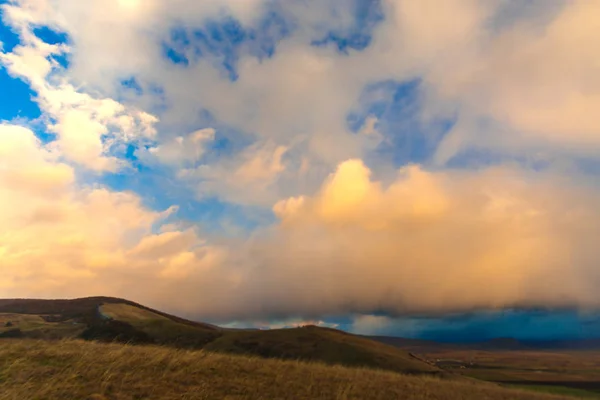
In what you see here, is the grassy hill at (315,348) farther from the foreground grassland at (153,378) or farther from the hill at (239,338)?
the foreground grassland at (153,378)

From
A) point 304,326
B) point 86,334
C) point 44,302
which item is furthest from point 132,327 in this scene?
point 44,302

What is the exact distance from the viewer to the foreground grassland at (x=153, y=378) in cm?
1193

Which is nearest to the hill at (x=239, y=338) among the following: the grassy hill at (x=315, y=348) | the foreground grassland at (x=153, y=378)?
the grassy hill at (x=315, y=348)

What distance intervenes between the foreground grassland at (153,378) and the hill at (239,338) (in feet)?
176

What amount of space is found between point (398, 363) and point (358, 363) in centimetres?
1026

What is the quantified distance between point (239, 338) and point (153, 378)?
88.4 meters

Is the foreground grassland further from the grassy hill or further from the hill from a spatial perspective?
the grassy hill

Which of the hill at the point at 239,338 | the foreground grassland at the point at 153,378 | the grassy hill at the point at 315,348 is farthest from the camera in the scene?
the hill at the point at 239,338

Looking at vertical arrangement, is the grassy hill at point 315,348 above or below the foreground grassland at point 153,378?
below

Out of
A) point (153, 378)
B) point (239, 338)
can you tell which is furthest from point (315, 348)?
point (153, 378)

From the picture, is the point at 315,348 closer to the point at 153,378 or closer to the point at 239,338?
the point at 239,338

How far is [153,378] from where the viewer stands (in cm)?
1399

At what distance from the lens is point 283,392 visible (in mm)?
15945

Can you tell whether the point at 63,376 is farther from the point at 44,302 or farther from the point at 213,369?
the point at 44,302
